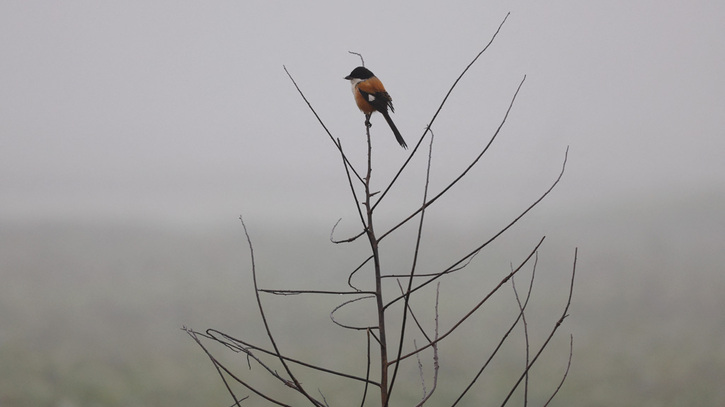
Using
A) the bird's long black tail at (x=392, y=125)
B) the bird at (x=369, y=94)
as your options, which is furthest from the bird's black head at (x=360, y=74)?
the bird's long black tail at (x=392, y=125)

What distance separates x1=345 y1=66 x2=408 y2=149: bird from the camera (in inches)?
78.0

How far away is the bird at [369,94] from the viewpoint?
1980mm

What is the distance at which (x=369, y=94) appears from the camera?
6.53ft

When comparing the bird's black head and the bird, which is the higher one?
the bird's black head

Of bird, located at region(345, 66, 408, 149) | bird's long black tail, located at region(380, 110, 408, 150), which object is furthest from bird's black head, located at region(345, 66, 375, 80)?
bird's long black tail, located at region(380, 110, 408, 150)

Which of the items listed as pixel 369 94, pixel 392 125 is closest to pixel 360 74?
pixel 369 94

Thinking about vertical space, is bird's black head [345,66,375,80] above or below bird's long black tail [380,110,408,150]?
Result: above

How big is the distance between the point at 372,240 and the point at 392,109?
3.54ft

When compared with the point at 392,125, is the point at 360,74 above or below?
above

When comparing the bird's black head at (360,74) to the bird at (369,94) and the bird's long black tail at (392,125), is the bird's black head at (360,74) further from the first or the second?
the bird's long black tail at (392,125)

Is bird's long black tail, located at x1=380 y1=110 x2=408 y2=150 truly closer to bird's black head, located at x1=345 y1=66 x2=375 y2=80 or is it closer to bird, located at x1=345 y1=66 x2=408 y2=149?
bird, located at x1=345 y1=66 x2=408 y2=149

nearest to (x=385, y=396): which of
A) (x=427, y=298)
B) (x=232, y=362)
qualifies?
(x=232, y=362)

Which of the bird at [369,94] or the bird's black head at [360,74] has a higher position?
the bird's black head at [360,74]

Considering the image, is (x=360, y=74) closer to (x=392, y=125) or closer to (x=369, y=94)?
(x=369, y=94)
